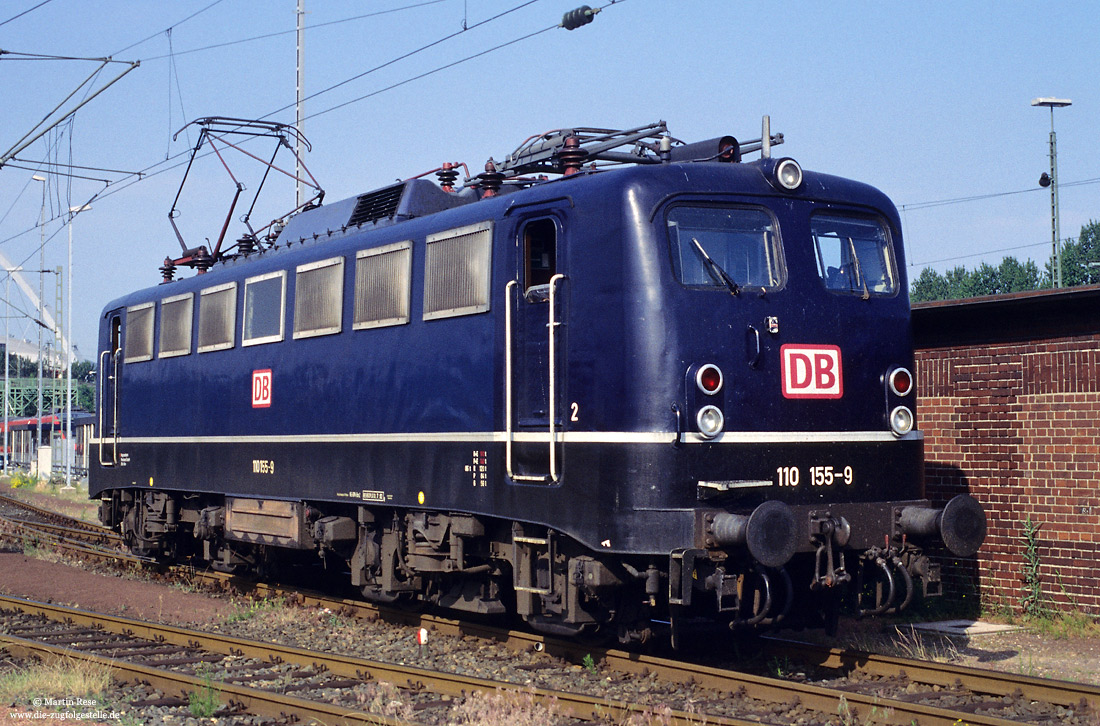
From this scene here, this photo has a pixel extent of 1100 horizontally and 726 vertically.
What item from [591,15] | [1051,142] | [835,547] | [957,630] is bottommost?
[957,630]

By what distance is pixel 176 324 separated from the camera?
621 inches

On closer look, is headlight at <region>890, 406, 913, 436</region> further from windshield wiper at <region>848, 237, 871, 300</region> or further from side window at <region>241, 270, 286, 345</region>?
side window at <region>241, 270, 286, 345</region>

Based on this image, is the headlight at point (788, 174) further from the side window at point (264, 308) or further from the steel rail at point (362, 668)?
the side window at point (264, 308)

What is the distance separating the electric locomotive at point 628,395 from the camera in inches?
338

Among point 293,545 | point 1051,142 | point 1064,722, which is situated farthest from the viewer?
point 1051,142

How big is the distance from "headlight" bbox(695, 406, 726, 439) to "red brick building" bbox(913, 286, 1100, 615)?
431cm

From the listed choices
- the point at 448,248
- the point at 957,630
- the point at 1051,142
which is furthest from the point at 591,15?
the point at 1051,142

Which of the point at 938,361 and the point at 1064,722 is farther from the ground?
the point at 938,361

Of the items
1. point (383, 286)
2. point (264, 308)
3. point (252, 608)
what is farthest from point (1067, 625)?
point (264, 308)

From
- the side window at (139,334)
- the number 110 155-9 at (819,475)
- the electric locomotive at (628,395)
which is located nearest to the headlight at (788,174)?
the electric locomotive at (628,395)

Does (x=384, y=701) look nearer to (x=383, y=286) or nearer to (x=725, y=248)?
(x=725, y=248)

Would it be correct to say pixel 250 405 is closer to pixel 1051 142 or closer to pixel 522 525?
pixel 522 525

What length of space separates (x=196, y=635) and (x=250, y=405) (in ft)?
11.1

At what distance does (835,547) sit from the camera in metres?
8.90
